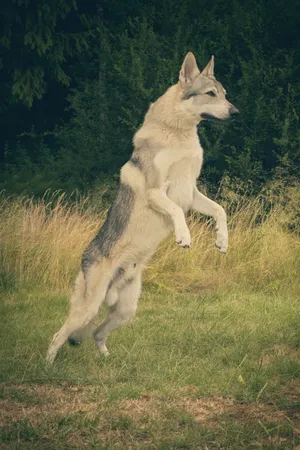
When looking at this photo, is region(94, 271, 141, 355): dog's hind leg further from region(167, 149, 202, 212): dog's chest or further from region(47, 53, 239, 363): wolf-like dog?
region(167, 149, 202, 212): dog's chest

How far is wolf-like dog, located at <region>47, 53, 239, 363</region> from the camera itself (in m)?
6.21

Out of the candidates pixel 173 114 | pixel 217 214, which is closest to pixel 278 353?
pixel 217 214

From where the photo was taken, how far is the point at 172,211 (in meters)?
6.19

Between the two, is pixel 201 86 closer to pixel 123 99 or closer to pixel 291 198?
pixel 291 198

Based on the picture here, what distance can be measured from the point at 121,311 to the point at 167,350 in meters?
0.56

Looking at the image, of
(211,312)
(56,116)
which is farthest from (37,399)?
(56,116)

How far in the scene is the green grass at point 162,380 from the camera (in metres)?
4.24

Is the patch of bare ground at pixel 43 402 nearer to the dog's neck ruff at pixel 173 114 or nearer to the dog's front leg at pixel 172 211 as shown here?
the dog's front leg at pixel 172 211

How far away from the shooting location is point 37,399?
502 cm

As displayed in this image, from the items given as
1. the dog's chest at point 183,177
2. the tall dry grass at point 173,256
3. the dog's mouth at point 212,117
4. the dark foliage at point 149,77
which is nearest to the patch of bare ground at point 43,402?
the dog's chest at point 183,177

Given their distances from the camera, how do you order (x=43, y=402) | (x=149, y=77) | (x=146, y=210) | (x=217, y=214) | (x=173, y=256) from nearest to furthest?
(x=43, y=402) → (x=146, y=210) → (x=217, y=214) → (x=173, y=256) → (x=149, y=77)

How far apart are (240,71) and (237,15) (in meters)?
1.37

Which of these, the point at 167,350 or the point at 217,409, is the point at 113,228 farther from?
the point at 217,409

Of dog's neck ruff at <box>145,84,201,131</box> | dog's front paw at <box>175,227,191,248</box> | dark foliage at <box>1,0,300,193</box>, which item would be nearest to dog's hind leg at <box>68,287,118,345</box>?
dog's front paw at <box>175,227,191,248</box>
